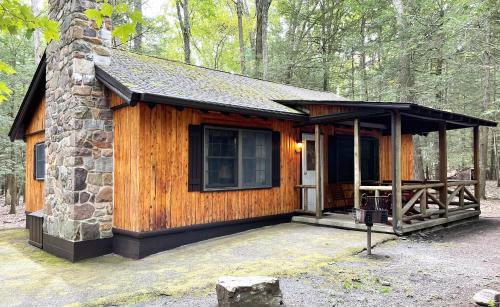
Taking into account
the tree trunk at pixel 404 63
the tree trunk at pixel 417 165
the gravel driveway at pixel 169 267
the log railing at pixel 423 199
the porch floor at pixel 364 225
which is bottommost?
the gravel driveway at pixel 169 267

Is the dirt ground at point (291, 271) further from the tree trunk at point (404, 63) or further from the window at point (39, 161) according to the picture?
the tree trunk at point (404, 63)

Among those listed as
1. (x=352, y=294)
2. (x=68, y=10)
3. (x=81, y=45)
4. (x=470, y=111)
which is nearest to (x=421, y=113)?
(x=352, y=294)

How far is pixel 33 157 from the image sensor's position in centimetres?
1026

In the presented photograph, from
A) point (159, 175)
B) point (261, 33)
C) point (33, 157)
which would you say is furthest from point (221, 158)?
point (261, 33)

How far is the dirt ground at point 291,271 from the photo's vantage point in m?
4.16

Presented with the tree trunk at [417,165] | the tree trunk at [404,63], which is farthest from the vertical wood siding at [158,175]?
the tree trunk at [417,165]

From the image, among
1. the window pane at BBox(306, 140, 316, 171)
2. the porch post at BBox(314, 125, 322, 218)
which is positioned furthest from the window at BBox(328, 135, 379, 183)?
the porch post at BBox(314, 125, 322, 218)

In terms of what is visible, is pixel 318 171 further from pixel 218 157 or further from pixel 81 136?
pixel 81 136

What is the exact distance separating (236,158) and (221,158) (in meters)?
0.39

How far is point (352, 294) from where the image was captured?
410 centimetres

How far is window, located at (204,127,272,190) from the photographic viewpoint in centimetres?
736

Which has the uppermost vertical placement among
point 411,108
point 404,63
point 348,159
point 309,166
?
point 404,63

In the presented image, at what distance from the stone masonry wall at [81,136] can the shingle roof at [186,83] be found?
1.66 feet

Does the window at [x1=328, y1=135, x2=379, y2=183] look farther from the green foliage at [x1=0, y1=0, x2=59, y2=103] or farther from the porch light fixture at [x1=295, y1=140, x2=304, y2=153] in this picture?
the green foliage at [x1=0, y1=0, x2=59, y2=103]
